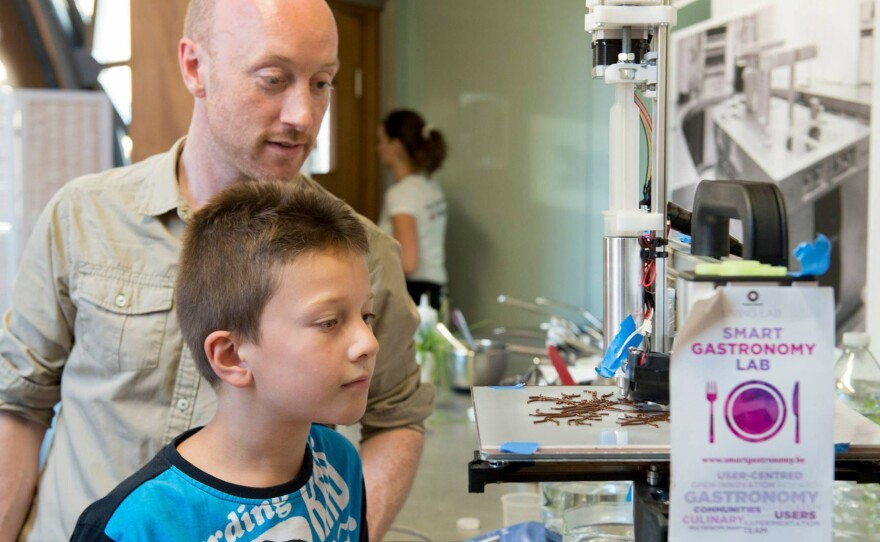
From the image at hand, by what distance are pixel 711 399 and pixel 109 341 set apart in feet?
2.87

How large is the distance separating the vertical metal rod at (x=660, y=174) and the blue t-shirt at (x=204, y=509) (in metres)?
0.38

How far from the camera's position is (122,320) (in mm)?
1290

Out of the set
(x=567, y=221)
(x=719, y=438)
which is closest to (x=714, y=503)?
(x=719, y=438)

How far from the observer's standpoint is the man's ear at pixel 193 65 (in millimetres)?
1299

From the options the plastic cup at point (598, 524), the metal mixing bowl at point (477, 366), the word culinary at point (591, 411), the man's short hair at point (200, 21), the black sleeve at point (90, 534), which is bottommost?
the metal mixing bowl at point (477, 366)

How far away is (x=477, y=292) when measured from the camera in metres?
4.63

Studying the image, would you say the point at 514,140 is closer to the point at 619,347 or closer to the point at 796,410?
the point at 619,347

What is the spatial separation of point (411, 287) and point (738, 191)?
373 centimetres

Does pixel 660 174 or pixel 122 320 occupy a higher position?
pixel 660 174

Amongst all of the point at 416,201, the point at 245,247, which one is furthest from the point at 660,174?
the point at 416,201

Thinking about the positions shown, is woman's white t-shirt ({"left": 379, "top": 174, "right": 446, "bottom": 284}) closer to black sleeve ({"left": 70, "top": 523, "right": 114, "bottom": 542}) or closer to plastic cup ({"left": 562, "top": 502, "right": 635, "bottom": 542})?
plastic cup ({"left": 562, "top": 502, "right": 635, "bottom": 542})

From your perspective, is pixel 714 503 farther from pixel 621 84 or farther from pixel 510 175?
pixel 510 175

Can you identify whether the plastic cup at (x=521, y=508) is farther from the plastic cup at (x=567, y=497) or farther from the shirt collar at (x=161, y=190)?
the shirt collar at (x=161, y=190)

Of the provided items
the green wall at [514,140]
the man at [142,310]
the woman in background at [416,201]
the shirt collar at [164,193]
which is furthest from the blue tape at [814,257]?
the woman in background at [416,201]
